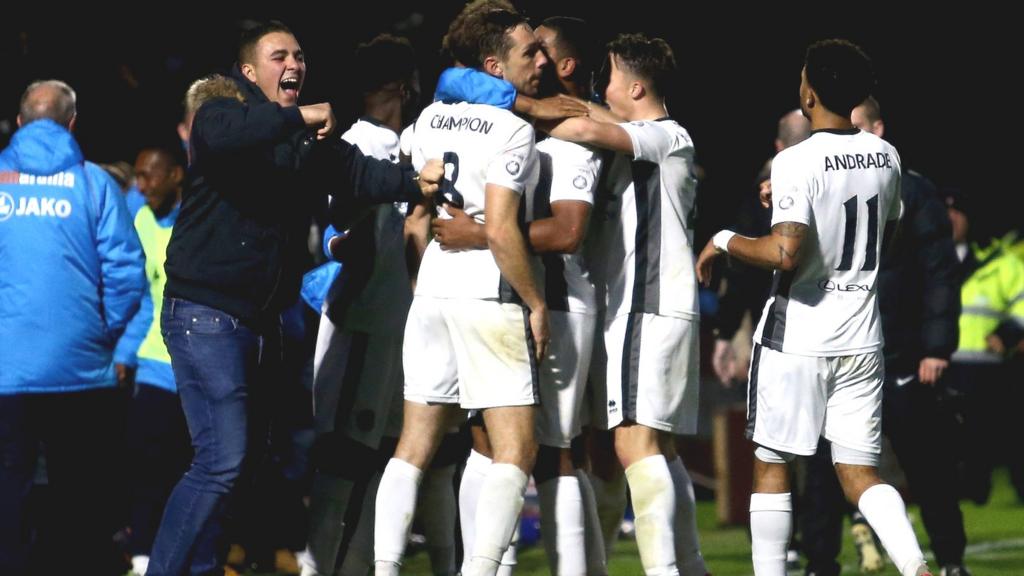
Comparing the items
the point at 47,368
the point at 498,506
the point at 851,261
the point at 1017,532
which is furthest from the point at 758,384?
the point at 1017,532

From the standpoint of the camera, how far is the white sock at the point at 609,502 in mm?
8375

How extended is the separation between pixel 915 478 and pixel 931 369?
600 mm

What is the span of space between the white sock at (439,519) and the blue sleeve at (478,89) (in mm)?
1697

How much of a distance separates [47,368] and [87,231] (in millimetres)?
654

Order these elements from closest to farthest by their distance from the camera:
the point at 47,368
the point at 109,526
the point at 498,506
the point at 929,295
Answer: 1. the point at 498,506
2. the point at 47,368
3. the point at 109,526
4. the point at 929,295

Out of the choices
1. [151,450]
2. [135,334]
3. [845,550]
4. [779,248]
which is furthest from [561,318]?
[845,550]

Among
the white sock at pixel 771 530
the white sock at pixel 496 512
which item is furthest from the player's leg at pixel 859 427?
the white sock at pixel 496 512

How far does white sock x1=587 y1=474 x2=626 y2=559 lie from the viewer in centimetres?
838

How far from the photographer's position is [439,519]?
26.7 ft

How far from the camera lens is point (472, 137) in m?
7.36

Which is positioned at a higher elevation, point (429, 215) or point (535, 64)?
point (535, 64)

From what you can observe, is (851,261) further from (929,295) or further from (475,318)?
(929,295)

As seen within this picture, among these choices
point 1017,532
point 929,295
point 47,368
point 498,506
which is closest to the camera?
point 498,506

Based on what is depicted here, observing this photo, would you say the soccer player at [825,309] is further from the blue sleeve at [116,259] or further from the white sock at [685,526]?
the blue sleeve at [116,259]
